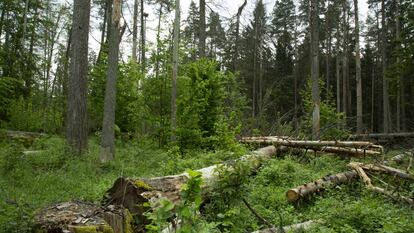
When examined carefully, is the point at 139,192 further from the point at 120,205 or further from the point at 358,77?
the point at 358,77

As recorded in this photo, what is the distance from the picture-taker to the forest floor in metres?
5.69

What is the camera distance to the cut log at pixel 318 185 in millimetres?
7566

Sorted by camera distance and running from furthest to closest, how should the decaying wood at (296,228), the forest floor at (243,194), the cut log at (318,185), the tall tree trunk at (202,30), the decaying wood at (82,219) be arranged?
the tall tree trunk at (202,30), the cut log at (318,185), the forest floor at (243,194), the decaying wood at (296,228), the decaying wood at (82,219)

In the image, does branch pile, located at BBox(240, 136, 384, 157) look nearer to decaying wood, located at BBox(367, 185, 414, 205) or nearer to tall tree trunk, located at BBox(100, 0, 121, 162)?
decaying wood, located at BBox(367, 185, 414, 205)

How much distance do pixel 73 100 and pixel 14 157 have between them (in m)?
3.11

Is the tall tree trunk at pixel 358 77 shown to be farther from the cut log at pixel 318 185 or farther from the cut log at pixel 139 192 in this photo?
the cut log at pixel 139 192

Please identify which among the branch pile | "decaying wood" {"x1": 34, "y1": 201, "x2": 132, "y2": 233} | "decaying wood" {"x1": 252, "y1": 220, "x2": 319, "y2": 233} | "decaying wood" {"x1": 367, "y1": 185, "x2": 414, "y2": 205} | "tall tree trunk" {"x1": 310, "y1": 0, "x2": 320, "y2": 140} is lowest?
"decaying wood" {"x1": 252, "y1": 220, "x2": 319, "y2": 233}

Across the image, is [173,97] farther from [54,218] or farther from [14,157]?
[54,218]

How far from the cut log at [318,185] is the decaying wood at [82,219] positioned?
3516 mm

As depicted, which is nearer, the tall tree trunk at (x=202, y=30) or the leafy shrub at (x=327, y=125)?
the leafy shrub at (x=327, y=125)

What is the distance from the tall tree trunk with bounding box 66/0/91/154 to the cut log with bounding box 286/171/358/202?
6.92 metres

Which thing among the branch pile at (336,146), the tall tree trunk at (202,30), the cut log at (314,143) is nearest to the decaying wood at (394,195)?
the branch pile at (336,146)

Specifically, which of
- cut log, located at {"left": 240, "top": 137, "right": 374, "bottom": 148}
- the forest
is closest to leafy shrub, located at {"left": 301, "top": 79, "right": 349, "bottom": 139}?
the forest

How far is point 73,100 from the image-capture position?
1192 centimetres
